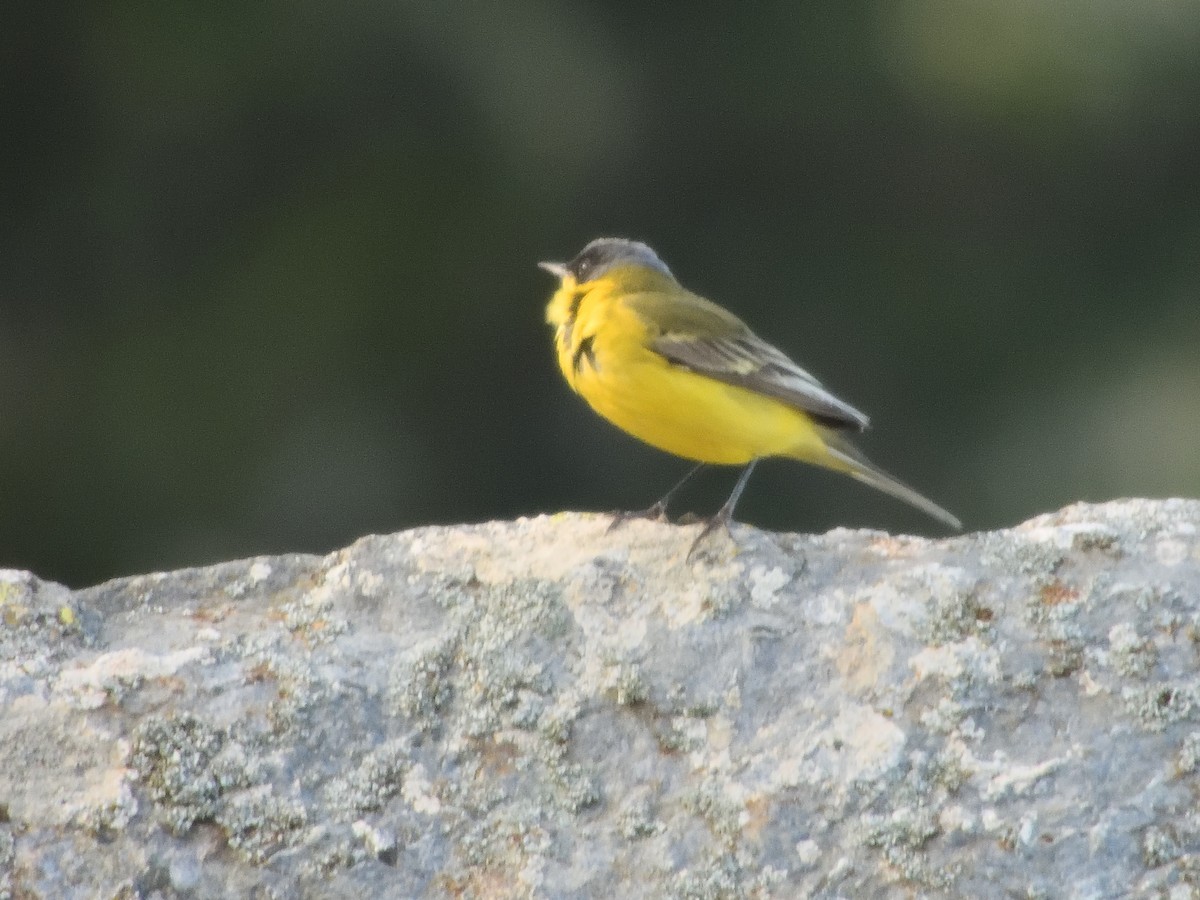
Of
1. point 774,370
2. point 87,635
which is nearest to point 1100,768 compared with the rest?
point 87,635

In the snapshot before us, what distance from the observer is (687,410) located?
4875 millimetres

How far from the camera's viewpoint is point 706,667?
3.25m

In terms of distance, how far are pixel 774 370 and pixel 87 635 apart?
2.37 meters

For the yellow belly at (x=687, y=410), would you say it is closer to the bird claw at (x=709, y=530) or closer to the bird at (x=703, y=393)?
the bird at (x=703, y=393)

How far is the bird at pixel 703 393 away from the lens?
4.89 meters

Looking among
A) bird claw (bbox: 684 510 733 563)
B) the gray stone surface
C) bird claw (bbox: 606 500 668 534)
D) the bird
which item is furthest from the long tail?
the gray stone surface

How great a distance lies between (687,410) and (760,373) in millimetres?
311

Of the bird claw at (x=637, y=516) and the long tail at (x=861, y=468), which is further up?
the long tail at (x=861, y=468)

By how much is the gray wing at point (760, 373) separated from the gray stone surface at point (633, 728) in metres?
1.45

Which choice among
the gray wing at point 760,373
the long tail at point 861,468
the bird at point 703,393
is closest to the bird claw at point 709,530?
the bird at point 703,393

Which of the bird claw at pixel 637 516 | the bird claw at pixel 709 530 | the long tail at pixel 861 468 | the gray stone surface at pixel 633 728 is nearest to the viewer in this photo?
the gray stone surface at pixel 633 728

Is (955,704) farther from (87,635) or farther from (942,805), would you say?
(87,635)

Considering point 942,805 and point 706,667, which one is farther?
point 706,667

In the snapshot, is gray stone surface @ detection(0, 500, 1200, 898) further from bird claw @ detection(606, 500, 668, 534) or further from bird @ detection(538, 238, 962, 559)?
bird @ detection(538, 238, 962, 559)
